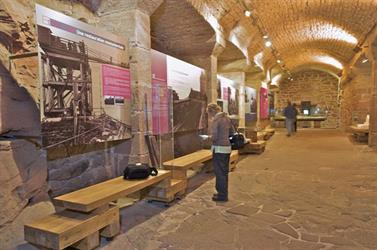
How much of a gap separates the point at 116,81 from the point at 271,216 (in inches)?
96.3

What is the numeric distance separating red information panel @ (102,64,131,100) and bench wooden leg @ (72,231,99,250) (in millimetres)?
1555

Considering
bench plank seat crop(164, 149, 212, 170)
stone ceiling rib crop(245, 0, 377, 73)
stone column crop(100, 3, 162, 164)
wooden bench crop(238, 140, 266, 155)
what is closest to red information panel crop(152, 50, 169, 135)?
stone column crop(100, 3, 162, 164)

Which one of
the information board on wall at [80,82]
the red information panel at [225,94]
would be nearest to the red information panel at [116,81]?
the information board on wall at [80,82]

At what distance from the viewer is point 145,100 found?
3.80 m

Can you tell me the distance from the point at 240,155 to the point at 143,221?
475cm

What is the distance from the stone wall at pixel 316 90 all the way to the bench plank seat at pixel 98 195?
674 inches

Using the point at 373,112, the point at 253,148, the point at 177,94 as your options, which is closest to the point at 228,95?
the point at 253,148

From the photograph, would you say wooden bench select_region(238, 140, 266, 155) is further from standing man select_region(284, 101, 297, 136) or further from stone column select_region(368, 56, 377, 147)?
standing man select_region(284, 101, 297, 136)

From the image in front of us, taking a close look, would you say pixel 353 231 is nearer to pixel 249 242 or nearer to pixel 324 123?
pixel 249 242

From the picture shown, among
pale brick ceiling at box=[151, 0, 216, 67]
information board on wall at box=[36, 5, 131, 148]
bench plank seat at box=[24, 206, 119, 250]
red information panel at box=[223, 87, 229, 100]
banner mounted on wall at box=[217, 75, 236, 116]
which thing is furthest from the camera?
red information panel at box=[223, 87, 229, 100]

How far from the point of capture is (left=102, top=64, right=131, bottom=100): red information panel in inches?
127

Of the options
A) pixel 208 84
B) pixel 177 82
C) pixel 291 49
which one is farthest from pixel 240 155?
pixel 291 49

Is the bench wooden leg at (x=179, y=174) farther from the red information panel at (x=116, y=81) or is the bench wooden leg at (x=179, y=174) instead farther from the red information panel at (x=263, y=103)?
the red information panel at (x=263, y=103)

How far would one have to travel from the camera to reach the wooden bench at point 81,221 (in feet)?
7.07
